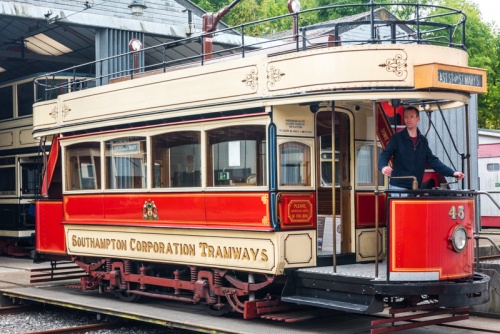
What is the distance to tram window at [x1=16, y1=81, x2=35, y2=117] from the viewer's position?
19562mm

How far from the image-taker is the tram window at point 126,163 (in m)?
10.7

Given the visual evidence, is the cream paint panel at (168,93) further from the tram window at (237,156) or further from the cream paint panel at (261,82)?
the tram window at (237,156)

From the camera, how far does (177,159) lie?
10.2 metres

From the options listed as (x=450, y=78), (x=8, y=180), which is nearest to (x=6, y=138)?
(x=8, y=180)

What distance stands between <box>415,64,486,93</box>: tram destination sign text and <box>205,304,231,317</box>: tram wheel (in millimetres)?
3433

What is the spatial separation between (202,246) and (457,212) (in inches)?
123

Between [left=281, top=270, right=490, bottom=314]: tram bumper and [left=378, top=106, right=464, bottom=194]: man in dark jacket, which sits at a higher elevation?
[left=378, top=106, right=464, bottom=194]: man in dark jacket

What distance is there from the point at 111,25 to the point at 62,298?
7.89 meters

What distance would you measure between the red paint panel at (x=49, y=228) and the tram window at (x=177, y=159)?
2905 mm

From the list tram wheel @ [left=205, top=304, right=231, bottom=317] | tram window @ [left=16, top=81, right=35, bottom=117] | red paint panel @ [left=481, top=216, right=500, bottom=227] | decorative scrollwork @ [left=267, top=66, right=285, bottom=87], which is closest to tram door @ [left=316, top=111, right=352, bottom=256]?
decorative scrollwork @ [left=267, top=66, right=285, bottom=87]

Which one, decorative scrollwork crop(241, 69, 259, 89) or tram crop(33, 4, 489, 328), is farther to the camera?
decorative scrollwork crop(241, 69, 259, 89)

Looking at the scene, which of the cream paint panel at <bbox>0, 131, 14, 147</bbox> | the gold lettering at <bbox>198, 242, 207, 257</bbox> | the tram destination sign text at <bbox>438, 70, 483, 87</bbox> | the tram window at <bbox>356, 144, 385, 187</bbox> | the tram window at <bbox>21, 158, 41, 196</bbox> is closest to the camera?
the tram destination sign text at <bbox>438, 70, 483, 87</bbox>

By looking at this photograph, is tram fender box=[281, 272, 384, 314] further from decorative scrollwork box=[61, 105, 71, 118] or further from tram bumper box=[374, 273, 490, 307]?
decorative scrollwork box=[61, 105, 71, 118]

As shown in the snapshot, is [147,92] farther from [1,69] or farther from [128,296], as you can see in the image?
[1,69]
